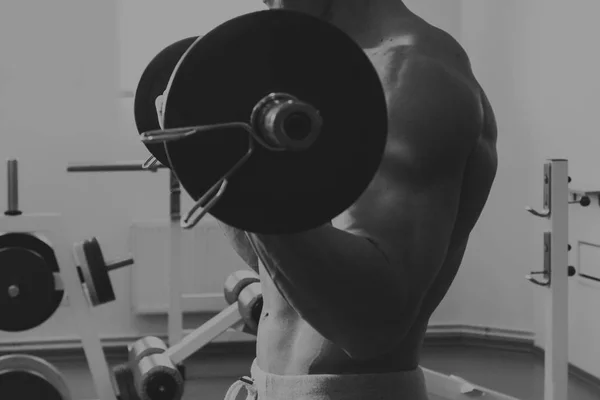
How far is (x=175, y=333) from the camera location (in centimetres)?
386

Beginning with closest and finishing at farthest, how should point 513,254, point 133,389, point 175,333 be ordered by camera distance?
point 133,389 → point 175,333 → point 513,254

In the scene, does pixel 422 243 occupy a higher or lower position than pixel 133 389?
higher

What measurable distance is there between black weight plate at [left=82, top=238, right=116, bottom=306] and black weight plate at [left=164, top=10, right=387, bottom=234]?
2545mm

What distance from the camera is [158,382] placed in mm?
2859

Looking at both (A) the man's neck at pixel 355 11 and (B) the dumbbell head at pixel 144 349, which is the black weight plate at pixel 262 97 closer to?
(A) the man's neck at pixel 355 11

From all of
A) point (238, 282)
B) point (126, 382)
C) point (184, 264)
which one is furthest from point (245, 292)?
point (184, 264)

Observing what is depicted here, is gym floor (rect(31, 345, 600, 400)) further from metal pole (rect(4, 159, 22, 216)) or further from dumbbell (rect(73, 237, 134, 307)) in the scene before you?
metal pole (rect(4, 159, 22, 216))

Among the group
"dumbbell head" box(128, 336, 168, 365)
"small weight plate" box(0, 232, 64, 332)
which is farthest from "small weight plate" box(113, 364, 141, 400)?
"small weight plate" box(0, 232, 64, 332)

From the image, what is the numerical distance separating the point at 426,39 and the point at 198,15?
3.62 meters

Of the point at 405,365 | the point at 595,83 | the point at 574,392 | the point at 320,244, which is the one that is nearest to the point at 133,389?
the point at 574,392

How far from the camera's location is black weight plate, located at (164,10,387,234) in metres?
0.58

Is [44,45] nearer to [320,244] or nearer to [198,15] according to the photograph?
[198,15]

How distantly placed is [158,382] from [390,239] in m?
2.31

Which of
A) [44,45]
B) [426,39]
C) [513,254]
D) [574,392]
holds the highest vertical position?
[44,45]
